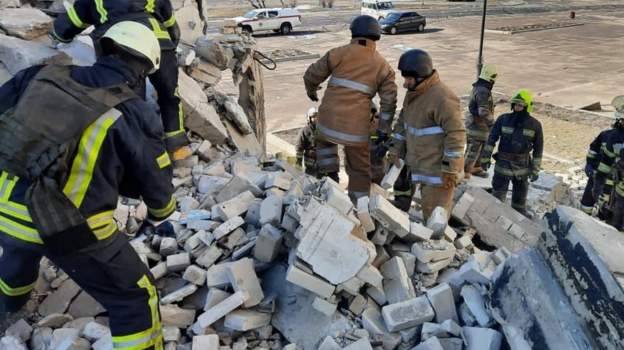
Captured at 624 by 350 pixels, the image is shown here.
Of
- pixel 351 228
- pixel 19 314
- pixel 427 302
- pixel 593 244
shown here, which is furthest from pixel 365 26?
A: pixel 19 314

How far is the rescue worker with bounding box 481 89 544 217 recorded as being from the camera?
569 centimetres

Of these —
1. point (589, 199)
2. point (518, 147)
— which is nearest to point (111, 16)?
point (518, 147)

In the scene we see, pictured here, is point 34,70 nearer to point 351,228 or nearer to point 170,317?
point 170,317

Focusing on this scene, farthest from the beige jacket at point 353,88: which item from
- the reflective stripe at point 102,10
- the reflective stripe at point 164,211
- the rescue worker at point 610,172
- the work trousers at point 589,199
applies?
the work trousers at point 589,199

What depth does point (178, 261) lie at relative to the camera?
10.6 feet

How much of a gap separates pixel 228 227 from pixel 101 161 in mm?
1057

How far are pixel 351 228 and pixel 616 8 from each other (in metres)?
44.1

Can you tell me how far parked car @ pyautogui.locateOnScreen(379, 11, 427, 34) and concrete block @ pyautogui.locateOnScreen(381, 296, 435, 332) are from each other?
25.8m

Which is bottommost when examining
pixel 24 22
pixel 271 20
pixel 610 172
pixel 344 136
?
pixel 271 20

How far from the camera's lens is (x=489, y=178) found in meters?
7.14

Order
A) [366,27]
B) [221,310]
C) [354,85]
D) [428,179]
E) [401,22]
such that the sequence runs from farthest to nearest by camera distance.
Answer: [401,22]
[354,85]
[366,27]
[428,179]
[221,310]

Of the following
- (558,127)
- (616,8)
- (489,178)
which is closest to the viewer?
→ (489,178)

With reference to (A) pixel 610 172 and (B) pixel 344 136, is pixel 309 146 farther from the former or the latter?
(A) pixel 610 172

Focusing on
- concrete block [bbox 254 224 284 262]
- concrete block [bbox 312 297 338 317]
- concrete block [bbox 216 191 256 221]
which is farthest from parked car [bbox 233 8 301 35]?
concrete block [bbox 312 297 338 317]
